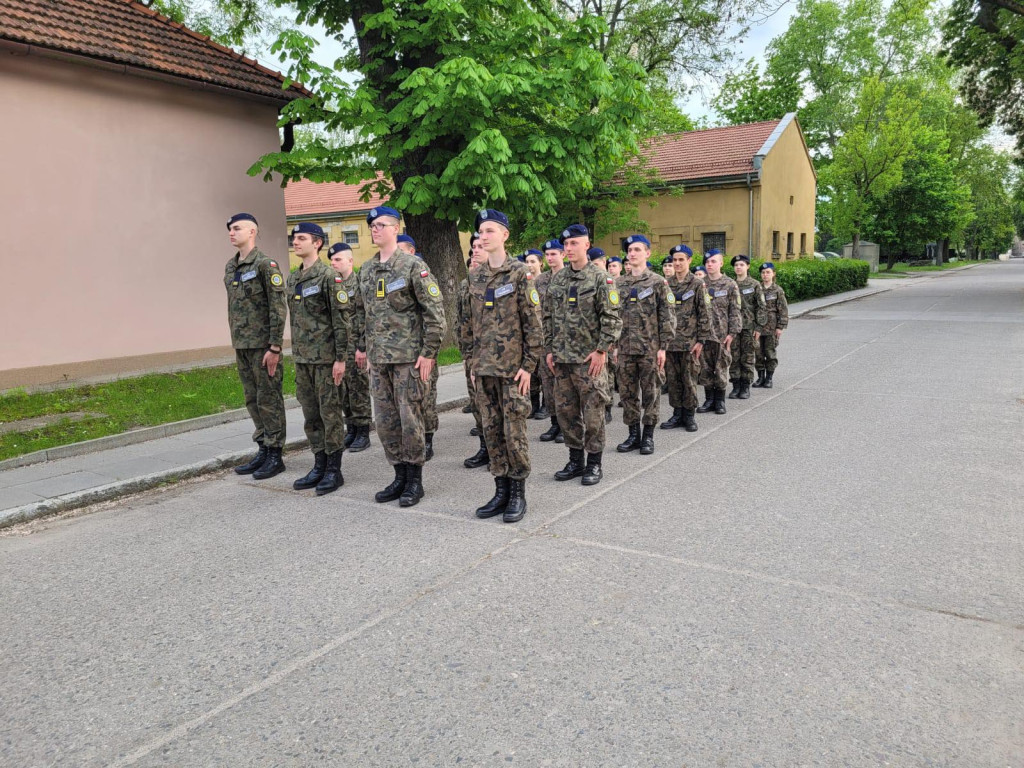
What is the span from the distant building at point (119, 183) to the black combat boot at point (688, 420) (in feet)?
27.2

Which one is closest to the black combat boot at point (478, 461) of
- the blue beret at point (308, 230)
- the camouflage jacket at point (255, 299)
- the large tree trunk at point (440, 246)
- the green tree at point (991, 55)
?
the camouflage jacket at point (255, 299)

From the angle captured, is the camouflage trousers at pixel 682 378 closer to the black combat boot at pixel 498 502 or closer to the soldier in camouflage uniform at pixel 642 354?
the soldier in camouflage uniform at pixel 642 354

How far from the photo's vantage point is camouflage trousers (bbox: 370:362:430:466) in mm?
5641

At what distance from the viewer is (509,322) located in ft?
17.6

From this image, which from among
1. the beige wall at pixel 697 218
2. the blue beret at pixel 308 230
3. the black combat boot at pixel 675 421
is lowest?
the black combat boot at pixel 675 421

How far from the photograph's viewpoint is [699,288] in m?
8.48

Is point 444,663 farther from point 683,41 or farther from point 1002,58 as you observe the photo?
point 1002,58

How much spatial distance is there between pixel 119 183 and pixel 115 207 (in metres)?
0.38

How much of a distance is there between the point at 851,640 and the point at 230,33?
60.6 ft

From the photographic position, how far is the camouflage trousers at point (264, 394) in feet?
22.0

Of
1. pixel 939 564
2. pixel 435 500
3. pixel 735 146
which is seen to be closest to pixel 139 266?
pixel 435 500

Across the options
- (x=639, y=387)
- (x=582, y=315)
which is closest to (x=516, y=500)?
(x=582, y=315)

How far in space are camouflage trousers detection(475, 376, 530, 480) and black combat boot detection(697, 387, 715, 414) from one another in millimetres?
4534

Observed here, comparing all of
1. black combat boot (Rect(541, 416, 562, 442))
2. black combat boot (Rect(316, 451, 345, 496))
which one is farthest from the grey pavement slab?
black combat boot (Rect(541, 416, 562, 442))
